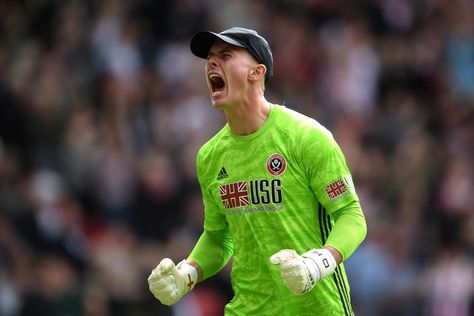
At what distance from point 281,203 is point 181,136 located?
7717mm

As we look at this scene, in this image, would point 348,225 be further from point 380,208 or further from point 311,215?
point 380,208

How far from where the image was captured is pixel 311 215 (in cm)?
687

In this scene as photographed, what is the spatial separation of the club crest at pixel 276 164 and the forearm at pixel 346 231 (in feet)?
1.39

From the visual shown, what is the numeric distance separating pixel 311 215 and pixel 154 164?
24.2ft

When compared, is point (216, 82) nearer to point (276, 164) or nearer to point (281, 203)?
point (276, 164)

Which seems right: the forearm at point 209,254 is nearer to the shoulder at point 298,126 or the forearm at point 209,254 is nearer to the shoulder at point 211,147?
the shoulder at point 211,147

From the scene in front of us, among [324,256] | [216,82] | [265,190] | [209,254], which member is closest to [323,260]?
[324,256]

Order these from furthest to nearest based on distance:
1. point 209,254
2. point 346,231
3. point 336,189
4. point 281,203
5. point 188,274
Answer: point 209,254 → point 188,274 → point 281,203 → point 336,189 → point 346,231

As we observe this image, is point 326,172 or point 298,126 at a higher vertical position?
point 298,126

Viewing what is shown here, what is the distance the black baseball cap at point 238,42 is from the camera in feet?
22.7

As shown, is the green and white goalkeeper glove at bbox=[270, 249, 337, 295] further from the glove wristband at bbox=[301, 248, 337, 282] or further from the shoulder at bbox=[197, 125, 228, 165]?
the shoulder at bbox=[197, 125, 228, 165]

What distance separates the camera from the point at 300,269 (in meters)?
6.19

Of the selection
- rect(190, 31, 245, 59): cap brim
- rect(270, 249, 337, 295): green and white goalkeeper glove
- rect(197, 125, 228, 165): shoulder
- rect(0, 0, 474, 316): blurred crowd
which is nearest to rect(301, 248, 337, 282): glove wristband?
rect(270, 249, 337, 295): green and white goalkeeper glove

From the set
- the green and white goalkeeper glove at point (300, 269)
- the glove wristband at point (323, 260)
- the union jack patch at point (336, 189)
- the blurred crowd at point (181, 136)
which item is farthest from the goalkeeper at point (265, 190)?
the blurred crowd at point (181, 136)
